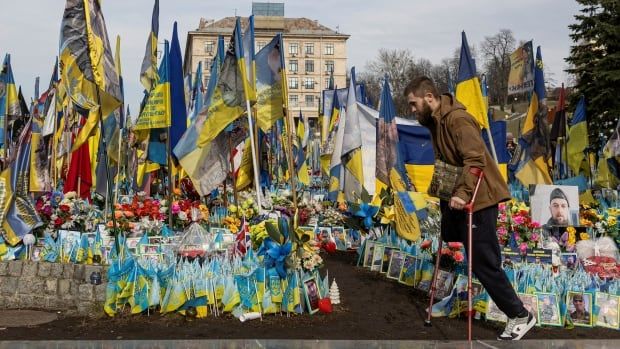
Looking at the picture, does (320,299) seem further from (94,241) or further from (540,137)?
(540,137)

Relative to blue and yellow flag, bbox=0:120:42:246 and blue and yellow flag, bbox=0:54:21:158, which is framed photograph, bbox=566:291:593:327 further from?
blue and yellow flag, bbox=0:54:21:158

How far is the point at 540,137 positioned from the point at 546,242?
672 cm

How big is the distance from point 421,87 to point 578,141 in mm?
14042

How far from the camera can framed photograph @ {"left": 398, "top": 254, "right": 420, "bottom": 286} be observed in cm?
847

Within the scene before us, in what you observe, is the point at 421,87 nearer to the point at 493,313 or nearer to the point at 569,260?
the point at 493,313

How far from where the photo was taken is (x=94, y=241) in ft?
29.0

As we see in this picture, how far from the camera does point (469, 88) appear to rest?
11.7 metres

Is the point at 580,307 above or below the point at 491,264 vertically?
below

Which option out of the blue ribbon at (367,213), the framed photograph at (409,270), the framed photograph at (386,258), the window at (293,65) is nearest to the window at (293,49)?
the window at (293,65)

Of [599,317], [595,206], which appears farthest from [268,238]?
[595,206]

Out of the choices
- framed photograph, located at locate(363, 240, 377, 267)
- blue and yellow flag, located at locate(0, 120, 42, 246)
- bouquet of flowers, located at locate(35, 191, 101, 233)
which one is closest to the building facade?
bouquet of flowers, located at locate(35, 191, 101, 233)

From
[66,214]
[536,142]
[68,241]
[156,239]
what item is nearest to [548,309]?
[156,239]

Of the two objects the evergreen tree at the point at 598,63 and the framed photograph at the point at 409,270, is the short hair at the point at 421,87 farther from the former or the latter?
the evergreen tree at the point at 598,63

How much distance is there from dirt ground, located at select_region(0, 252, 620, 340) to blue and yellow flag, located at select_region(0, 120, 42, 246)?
5.68ft
